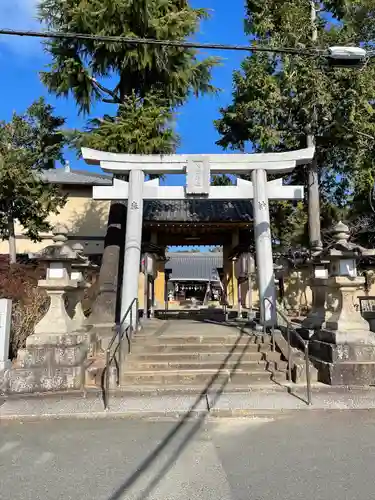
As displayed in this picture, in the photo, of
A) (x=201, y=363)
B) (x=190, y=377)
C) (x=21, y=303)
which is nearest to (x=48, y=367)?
(x=190, y=377)

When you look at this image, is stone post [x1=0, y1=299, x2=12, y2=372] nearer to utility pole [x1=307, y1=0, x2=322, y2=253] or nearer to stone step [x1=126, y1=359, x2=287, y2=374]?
stone step [x1=126, y1=359, x2=287, y2=374]

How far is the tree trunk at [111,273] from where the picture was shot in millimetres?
10430

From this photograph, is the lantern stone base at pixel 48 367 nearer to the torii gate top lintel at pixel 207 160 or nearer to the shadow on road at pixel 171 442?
the shadow on road at pixel 171 442

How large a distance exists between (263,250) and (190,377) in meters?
4.24

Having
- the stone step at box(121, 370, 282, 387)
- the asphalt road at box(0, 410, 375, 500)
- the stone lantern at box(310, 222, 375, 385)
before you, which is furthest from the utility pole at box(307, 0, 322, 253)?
the asphalt road at box(0, 410, 375, 500)

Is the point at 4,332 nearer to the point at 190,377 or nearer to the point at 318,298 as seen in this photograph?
the point at 190,377

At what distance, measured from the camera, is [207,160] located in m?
10.7

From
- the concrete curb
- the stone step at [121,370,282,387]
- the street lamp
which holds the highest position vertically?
the street lamp

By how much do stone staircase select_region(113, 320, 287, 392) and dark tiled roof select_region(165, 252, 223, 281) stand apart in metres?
25.0

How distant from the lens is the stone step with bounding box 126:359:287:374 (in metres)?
7.75

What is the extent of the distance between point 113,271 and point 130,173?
2807 millimetres

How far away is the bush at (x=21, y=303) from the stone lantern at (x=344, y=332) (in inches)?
252

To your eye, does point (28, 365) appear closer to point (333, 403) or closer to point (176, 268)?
point (333, 403)

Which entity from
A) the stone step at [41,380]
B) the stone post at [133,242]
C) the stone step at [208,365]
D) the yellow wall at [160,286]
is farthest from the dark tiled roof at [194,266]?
the stone step at [41,380]
